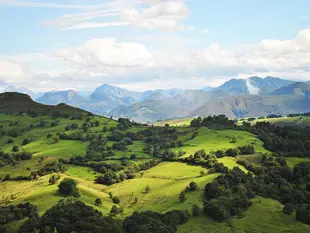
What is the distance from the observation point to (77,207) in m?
96.8

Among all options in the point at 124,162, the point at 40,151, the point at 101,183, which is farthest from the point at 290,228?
the point at 40,151

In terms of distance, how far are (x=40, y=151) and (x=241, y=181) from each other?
110 meters

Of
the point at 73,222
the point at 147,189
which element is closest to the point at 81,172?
the point at 147,189

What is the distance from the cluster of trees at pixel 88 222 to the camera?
85.7m

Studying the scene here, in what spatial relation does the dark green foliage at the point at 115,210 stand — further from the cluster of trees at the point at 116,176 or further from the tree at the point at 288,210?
the tree at the point at 288,210

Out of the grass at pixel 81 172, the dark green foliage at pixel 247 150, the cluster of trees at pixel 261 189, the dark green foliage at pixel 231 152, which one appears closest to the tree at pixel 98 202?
the cluster of trees at pixel 261 189

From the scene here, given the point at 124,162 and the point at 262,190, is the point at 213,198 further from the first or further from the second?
the point at 124,162

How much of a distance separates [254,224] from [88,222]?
43.1 metres

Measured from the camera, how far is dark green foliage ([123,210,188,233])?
286 feet

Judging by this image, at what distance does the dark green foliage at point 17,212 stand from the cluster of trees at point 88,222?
5.77 metres

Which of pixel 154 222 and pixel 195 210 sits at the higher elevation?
pixel 154 222

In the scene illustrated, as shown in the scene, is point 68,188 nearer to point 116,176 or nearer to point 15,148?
point 116,176

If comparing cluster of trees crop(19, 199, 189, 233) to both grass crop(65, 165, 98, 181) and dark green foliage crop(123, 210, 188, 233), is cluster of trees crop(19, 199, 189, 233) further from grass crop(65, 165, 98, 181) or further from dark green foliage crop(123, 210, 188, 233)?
grass crop(65, 165, 98, 181)

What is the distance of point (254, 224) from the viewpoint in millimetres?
99375
